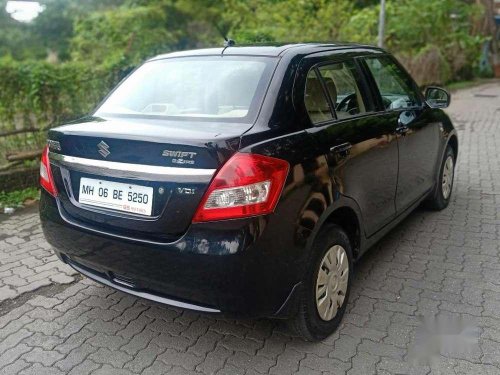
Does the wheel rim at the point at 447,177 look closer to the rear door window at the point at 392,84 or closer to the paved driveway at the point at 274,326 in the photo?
the paved driveway at the point at 274,326

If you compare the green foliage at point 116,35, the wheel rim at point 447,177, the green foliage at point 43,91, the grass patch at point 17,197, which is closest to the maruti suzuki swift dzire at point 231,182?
the wheel rim at point 447,177

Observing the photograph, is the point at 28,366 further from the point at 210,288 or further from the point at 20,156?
the point at 20,156

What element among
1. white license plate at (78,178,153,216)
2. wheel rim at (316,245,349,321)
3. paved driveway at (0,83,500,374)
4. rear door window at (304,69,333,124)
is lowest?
paved driveway at (0,83,500,374)

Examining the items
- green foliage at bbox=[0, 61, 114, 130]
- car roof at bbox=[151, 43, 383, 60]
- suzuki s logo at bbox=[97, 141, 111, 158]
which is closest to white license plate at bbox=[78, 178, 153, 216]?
suzuki s logo at bbox=[97, 141, 111, 158]

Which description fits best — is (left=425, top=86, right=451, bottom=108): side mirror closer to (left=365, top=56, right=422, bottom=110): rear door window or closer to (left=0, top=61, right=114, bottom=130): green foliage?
(left=365, top=56, right=422, bottom=110): rear door window

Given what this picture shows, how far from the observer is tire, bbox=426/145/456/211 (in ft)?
15.1

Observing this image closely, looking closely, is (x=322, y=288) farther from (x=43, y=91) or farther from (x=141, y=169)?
(x=43, y=91)

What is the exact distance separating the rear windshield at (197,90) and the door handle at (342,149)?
0.52 m

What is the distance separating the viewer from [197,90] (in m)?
2.87

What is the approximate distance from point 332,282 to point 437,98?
2579 mm

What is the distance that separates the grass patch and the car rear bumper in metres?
3.28

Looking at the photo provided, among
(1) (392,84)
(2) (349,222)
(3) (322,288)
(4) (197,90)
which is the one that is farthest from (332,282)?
(1) (392,84)

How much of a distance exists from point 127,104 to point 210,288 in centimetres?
140

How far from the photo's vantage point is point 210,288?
2242 millimetres
